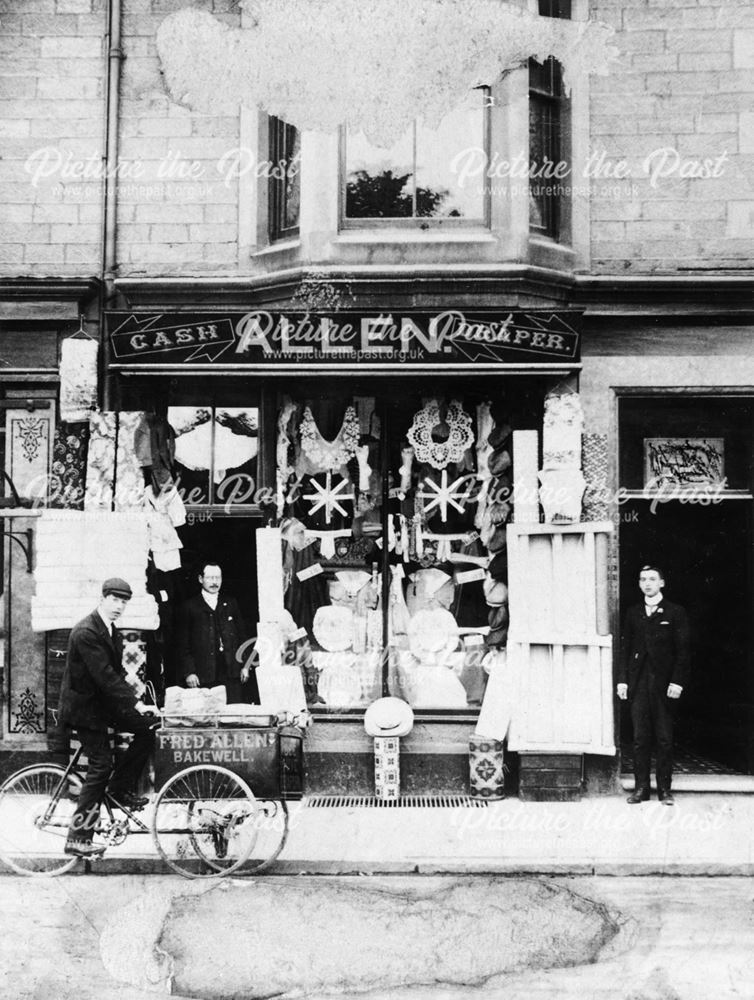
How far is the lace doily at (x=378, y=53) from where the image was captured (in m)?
10.1

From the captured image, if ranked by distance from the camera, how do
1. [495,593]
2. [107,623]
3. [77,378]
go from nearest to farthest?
[107,623]
[77,378]
[495,593]

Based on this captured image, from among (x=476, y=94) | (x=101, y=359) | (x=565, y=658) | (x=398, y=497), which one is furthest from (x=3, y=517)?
(x=476, y=94)

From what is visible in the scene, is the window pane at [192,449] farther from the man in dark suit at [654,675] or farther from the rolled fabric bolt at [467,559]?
the man in dark suit at [654,675]

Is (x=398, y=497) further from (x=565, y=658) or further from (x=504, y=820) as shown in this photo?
(x=504, y=820)

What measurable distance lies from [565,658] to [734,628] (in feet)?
6.89

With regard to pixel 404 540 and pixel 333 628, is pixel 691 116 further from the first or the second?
pixel 333 628

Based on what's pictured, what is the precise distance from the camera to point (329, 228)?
999 centimetres

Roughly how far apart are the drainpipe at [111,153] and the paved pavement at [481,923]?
515cm

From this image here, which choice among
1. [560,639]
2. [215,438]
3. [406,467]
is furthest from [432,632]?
[215,438]

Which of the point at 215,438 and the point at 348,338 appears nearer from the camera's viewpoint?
the point at 348,338

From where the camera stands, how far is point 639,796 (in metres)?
9.62

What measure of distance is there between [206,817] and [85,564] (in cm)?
325

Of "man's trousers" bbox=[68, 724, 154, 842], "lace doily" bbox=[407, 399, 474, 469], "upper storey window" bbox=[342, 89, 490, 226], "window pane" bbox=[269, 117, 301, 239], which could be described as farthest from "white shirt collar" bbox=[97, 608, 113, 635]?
"upper storey window" bbox=[342, 89, 490, 226]

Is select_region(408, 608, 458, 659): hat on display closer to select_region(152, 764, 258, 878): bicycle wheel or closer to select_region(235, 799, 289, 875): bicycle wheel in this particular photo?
select_region(235, 799, 289, 875): bicycle wheel
